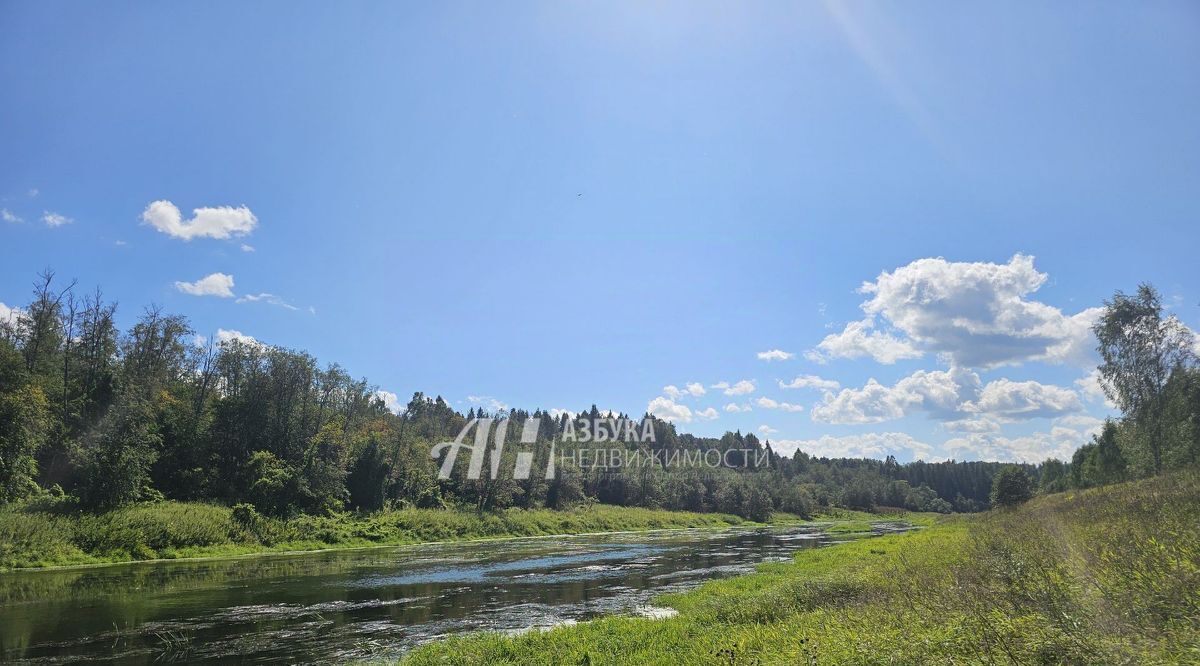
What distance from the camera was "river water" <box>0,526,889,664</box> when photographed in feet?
59.6

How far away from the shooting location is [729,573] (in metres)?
34.2

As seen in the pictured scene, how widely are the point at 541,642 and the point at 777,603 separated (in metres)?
8.44

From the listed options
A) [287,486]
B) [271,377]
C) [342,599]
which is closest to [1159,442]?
[342,599]

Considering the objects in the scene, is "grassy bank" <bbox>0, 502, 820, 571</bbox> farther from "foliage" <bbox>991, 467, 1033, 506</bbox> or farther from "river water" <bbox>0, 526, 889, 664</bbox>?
"foliage" <bbox>991, 467, 1033, 506</bbox>

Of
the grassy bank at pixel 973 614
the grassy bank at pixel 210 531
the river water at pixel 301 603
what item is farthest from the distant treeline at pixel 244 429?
the grassy bank at pixel 973 614

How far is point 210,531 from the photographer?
4816 cm

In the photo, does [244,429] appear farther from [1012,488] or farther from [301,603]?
[1012,488]

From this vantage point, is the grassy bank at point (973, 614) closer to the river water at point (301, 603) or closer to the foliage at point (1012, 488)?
the river water at point (301, 603)

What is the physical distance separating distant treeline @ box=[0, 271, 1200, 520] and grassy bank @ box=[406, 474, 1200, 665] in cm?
3986

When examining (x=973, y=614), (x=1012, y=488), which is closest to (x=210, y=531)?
(x=973, y=614)

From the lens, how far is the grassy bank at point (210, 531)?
36688 mm

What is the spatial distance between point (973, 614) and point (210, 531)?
5622 centimetres

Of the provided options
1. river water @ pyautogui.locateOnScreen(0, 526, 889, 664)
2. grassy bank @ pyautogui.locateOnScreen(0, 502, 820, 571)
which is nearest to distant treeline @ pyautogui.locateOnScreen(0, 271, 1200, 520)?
grassy bank @ pyautogui.locateOnScreen(0, 502, 820, 571)

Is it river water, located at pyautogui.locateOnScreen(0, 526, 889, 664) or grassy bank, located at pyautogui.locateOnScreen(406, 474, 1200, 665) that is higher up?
grassy bank, located at pyautogui.locateOnScreen(406, 474, 1200, 665)
